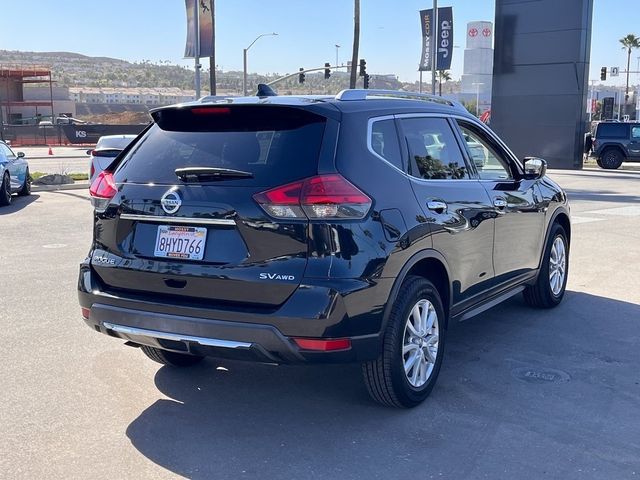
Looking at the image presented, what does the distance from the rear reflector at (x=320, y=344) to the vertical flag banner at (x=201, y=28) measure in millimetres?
26149

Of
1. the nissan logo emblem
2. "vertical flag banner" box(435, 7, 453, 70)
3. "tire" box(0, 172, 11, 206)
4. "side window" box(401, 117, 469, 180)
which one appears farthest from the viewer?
"vertical flag banner" box(435, 7, 453, 70)

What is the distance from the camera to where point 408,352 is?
4.48m

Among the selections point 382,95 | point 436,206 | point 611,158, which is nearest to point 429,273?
point 436,206

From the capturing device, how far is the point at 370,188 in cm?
409

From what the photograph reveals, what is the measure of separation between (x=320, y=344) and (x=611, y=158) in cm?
2940

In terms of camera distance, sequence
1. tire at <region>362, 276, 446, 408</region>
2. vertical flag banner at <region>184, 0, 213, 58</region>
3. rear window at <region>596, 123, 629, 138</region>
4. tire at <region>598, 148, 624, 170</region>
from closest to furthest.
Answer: tire at <region>362, 276, 446, 408</region>, vertical flag banner at <region>184, 0, 213, 58</region>, rear window at <region>596, 123, 629, 138</region>, tire at <region>598, 148, 624, 170</region>

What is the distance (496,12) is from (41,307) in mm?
29325

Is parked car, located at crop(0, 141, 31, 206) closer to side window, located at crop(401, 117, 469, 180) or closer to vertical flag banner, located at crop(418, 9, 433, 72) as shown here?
side window, located at crop(401, 117, 469, 180)

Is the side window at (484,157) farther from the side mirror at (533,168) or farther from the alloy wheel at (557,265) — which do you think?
the alloy wheel at (557,265)

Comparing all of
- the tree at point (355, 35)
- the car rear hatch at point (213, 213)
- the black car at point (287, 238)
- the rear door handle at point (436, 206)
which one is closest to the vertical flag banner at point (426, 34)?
the tree at point (355, 35)

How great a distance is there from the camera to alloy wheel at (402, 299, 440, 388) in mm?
4461

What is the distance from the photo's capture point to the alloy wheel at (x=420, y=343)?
176 inches

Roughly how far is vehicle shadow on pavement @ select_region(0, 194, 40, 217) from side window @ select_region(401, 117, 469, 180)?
36.2 feet

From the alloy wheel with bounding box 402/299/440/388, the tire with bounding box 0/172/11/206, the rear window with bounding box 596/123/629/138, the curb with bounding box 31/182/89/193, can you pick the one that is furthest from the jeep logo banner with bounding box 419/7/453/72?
the alloy wheel with bounding box 402/299/440/388
